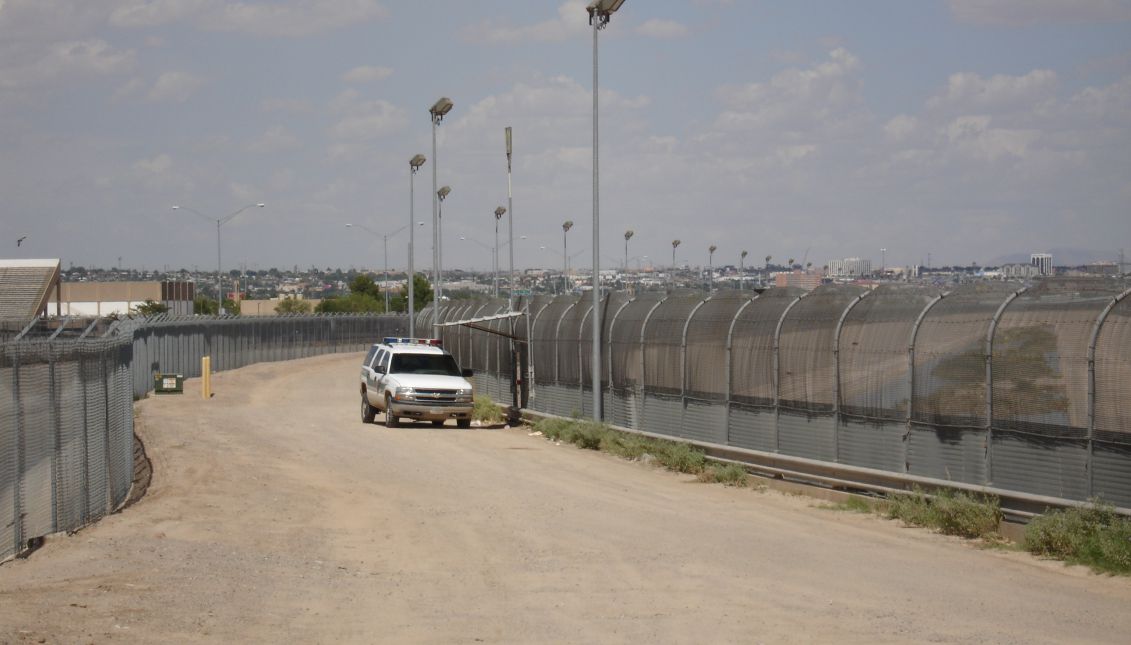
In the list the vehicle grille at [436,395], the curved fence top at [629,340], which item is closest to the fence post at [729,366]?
the curved fence top at [629,340]

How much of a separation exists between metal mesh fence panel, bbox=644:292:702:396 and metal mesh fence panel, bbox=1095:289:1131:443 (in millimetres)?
10087

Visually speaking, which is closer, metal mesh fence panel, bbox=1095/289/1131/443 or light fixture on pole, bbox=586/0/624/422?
metal mesh fence panel, bbox=1095/289/1131/443

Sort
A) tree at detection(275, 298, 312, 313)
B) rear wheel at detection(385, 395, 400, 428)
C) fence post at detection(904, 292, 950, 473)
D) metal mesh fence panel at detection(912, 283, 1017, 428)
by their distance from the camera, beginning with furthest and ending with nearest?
tree at detection(275, 298, 312, 313), rear wheel at detection(385, 395, 400, 428), fence post at detection(904, 292, 950, 473), metal mesh fence panel at detection(912, 283, 1017, 428)

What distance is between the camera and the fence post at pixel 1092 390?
1444 centimetres

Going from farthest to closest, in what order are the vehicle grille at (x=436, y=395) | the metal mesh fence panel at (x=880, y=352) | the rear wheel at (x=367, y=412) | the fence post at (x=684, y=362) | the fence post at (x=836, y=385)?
1. the rear wheel at (x=367, y=412)
2. the vehicle grille at (x=436, y=395)
3. the fence post at (x=684, y=362)
4. the fence post at (x=836, y=385)
5. the metal mesh fence panel at (x=880, y=352)

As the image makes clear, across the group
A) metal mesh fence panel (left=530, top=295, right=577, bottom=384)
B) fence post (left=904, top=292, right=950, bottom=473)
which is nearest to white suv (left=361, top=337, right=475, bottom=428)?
metal mesh fence panel (left=530, top=295, right=577, bottom=384)

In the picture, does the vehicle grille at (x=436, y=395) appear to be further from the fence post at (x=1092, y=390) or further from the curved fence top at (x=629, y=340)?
the fence post at (x=1092, y=390)

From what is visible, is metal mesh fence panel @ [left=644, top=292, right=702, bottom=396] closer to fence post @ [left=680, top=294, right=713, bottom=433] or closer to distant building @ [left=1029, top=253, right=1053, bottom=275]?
fence post @ [left=680, top=294, right=713, bottom=433]

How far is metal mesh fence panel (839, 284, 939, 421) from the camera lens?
17.8m

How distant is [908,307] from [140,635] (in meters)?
12.0

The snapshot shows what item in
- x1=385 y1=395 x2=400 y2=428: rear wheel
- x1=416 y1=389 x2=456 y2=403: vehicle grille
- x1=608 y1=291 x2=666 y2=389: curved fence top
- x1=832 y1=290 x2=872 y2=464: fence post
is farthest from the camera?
x1=385 y1=395 x2=400 y2=428: rear wheel

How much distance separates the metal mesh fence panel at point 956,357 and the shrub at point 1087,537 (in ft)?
6.89

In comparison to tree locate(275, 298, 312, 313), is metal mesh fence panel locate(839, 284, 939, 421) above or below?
above

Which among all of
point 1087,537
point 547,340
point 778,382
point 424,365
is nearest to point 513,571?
point 1087,537
